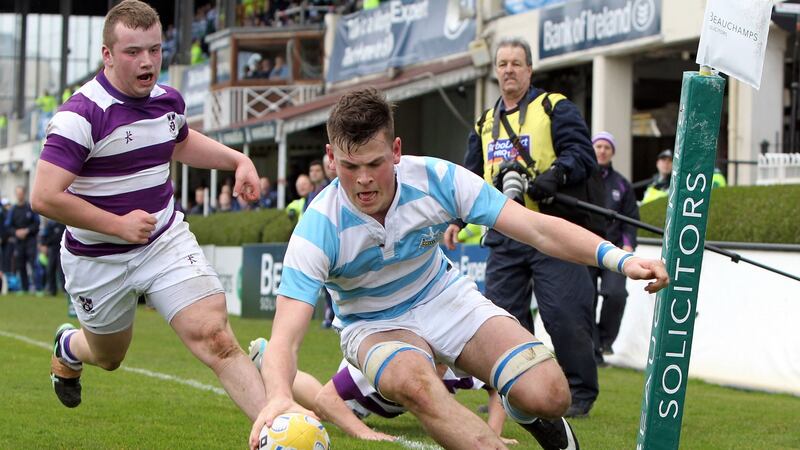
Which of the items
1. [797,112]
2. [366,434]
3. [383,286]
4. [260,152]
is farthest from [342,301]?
[260,152]

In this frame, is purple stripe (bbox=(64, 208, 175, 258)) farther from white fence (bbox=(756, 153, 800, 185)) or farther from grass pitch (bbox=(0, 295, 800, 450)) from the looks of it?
white fence (bbox=(756, 153, 800, 185))

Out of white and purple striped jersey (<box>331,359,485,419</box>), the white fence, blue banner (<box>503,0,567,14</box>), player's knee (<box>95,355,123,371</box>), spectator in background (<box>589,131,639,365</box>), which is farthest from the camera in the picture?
blue banner (<box>503,0,567,14</box>)

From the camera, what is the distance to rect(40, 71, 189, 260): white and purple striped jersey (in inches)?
251

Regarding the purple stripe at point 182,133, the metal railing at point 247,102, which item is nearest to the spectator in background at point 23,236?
the metal railing at point 247,102

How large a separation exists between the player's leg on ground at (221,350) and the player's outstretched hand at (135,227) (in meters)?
0.43

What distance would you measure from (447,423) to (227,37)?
1196 inches

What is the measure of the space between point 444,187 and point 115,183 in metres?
1.79

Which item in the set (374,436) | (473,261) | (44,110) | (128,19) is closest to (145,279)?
(128,19)

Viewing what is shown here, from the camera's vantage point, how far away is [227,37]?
114 ft

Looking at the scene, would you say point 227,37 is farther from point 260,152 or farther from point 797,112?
point 797,112

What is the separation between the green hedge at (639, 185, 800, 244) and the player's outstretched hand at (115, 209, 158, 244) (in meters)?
6.96

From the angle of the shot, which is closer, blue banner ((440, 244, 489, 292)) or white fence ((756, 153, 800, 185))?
blue banner ((440, 244, 489, 292))

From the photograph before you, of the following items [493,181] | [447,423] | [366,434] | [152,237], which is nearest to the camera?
[447,423]

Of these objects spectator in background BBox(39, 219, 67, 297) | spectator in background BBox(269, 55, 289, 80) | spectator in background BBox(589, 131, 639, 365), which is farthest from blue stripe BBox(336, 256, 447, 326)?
spectator in background BBox(269, 55, 289, 80)
